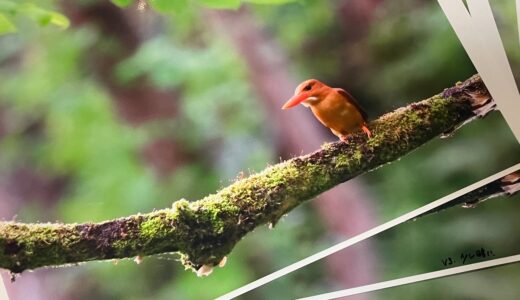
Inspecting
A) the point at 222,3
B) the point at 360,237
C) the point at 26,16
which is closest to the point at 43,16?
the point at 26,16

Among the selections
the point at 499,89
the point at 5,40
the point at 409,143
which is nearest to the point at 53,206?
the point at 5,40

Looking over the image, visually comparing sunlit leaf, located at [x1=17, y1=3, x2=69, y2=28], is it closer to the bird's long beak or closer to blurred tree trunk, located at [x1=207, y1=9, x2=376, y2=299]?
blurred tree trunk, located at [x1=207, y1=9, x2=376, y2=299]

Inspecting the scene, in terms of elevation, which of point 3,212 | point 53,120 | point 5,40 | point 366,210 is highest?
point 5,40

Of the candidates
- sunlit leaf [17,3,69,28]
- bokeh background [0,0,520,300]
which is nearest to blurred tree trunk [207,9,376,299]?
bokeh background [0,0,520,300]

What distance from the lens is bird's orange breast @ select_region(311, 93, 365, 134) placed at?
84 cm

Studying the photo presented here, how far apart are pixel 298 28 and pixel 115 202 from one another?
41 cm

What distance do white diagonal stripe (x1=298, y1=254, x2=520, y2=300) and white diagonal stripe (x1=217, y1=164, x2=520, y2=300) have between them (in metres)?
0.05

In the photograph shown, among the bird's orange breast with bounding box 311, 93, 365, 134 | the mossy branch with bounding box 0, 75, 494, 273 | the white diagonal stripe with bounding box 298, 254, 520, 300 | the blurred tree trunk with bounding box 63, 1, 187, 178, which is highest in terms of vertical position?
the blurred tree trunk with bounding box 63, 1, 187, 178

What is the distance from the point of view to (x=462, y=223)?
30.8 inches

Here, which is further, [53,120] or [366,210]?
[53,120]

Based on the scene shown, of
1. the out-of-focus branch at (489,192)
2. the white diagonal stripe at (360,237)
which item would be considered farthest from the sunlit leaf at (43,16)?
the out-of-focus branch at (489,192)

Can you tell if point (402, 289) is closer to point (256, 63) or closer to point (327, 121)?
point (327, 121)

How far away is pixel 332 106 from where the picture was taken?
845 millimetres

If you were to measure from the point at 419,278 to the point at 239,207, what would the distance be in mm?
287
